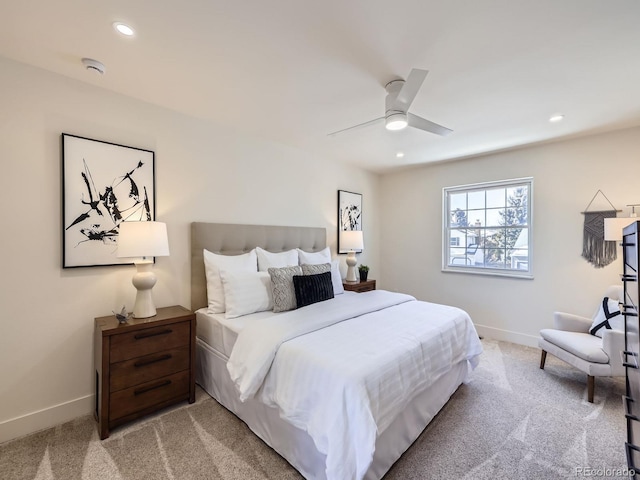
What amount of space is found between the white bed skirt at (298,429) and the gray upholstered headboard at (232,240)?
1.88 feet

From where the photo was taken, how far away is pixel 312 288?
2779mm

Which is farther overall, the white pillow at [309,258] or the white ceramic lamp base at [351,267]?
the white ceramic lamp base at [351,267]

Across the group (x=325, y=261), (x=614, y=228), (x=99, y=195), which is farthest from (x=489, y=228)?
(x=99, y=195)

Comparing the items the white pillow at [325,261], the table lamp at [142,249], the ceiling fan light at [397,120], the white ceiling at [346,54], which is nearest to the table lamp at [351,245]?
the white pillow at [325,261]

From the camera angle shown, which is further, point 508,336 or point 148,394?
point 508,336

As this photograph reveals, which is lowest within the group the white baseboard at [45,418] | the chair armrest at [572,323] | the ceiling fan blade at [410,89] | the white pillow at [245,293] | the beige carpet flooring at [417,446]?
the beige carpet flooring at [417,446]

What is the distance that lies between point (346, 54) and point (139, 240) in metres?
1.98

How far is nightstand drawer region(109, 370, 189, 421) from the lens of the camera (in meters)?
2.02

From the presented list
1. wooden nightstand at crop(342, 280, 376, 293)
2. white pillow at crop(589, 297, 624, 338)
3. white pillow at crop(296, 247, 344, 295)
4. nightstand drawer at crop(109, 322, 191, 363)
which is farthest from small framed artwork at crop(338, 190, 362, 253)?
white pillow at crop(589, 297, 624, 338)

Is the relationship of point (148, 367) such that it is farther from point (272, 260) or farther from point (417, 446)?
point (417, 446)

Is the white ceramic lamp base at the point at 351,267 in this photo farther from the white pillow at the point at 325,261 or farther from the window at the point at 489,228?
the window at the point at 489,228

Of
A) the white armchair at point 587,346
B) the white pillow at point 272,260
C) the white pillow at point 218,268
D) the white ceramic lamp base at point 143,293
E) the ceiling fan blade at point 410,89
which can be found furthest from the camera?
the white pillow at point 272,260

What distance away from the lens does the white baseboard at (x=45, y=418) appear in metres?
1.94

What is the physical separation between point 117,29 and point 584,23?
2.65m
